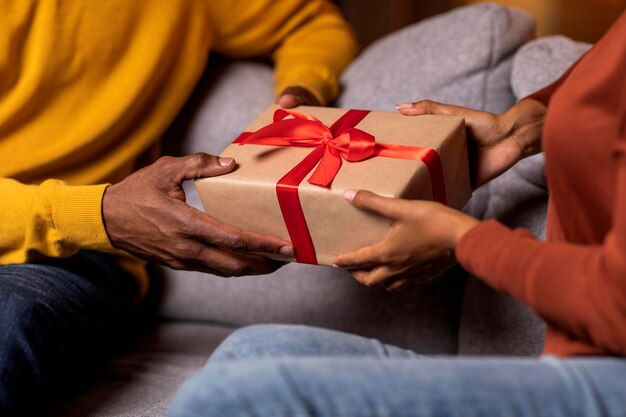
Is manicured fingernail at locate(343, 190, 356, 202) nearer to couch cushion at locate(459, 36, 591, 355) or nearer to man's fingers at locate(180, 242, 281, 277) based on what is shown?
man's fingers at locate(180, 242, 281, 277)

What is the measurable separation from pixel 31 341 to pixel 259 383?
55cm

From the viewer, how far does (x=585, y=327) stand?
2.55 ft

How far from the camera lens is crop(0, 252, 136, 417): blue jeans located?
3.76ft

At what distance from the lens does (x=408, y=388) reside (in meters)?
0.74

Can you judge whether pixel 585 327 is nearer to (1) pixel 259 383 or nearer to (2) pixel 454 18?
(1) pixel 259 383

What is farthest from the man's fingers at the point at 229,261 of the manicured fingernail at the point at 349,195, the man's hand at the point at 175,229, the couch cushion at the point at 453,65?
the couch cushion at the point at 453,65

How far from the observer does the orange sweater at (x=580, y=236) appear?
2.46 feet

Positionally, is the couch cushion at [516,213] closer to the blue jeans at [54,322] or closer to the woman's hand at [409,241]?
the woman's hand at [409,241]

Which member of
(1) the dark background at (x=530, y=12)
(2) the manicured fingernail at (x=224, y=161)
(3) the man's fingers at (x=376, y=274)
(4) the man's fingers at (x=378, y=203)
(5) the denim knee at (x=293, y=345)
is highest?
(2) the manicured fingernail at (x=224, y=161)

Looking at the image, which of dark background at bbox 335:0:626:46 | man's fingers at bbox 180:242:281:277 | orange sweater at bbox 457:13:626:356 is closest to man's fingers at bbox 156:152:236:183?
man's fingers at bbox 180:242:281:277

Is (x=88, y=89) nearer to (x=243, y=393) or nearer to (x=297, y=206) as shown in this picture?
(x=297, y=206)

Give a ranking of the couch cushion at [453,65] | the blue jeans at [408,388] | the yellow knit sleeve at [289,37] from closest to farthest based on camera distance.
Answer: the blue jeans at [408,388]
the couch cushion at [453,65]
the yellow knit sleeve at [289,37]

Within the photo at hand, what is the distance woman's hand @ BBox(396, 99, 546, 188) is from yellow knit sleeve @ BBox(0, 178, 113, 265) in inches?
20.1

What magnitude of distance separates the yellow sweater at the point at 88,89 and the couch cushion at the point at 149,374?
0.48 feet
